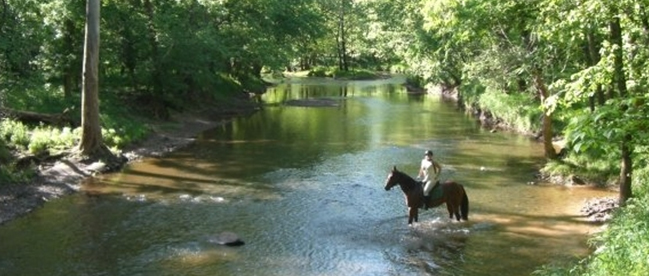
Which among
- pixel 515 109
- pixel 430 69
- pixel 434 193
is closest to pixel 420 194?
pixel 434 193

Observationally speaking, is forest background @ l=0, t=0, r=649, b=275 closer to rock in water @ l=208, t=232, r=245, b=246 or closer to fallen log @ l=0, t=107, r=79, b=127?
fallen log @ l=0, t=107, r=79, b=127

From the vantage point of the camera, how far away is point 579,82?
32.6 ft

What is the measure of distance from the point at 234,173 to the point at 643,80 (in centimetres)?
1748

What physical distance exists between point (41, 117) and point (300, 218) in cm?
1581

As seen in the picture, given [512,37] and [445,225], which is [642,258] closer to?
[445,225]

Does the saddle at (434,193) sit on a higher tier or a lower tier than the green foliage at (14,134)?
lower

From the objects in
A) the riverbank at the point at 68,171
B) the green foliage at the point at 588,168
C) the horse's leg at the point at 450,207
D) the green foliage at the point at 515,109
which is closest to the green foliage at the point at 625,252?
the horse's leg at the point at 450,207

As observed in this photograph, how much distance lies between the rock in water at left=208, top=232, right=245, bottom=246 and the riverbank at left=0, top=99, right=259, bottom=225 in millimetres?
6567

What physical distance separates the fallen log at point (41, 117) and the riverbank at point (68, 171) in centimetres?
319

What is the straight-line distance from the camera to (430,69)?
56156 millimetres

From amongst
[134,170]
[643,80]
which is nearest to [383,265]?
[643,80]

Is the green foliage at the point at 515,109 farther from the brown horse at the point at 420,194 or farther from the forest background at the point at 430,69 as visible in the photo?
the brown horse at the point at 420,194

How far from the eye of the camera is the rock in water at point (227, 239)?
16172 millimetres

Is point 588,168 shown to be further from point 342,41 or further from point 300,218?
point 342,41
